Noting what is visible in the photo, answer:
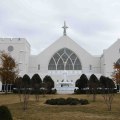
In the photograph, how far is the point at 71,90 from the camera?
159 ft

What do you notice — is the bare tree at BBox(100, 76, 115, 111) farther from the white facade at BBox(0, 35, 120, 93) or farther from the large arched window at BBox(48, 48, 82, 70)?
the large arched window at BBox(48, 48, 82, 70)

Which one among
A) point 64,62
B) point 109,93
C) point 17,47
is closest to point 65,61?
point 64,62

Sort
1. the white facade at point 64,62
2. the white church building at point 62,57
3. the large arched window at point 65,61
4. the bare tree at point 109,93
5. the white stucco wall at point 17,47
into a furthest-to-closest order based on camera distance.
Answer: the large arched window at point 65,61 → the white church building at point 62,57 → the white stucco wall at point 17,47 → the white facade at point 64,62 → the bare tree at point 109,93

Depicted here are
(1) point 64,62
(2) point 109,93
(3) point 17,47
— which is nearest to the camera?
(2) point 109,93

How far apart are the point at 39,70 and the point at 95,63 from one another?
1227 cm

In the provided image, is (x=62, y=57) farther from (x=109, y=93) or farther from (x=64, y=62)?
(x=109, y=93)

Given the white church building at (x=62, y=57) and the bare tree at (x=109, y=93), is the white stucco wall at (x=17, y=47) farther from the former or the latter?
the bare tree at (x=109, y=93)

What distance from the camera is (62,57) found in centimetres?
6300

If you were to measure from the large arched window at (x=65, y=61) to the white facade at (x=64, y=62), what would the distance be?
17.1 inches

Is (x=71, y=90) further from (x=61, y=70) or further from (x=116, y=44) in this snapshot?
(x=116, y=44)

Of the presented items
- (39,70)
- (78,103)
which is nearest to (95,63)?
(39,70)

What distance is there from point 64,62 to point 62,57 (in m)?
1.21

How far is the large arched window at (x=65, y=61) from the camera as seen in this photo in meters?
62.5

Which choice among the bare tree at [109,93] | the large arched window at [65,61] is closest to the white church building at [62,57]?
the large arched window at [65,61]
